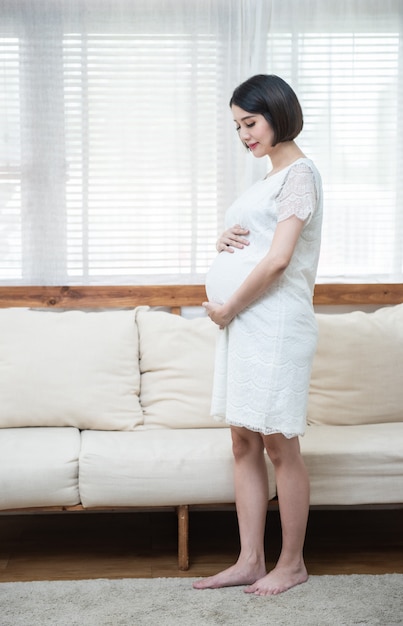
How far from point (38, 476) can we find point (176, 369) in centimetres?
68

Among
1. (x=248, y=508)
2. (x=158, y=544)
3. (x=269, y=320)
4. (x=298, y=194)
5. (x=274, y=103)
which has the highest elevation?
(x=274, y=103)

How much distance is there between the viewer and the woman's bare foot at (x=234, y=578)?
7.27 ft

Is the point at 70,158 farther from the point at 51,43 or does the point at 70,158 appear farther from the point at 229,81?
the point at 229,81

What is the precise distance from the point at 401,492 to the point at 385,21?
6.02 feet

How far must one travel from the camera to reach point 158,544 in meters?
2.67

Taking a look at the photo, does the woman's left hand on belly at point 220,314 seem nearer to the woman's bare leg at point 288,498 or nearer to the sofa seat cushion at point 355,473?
the woman's bare leg at point 288,498

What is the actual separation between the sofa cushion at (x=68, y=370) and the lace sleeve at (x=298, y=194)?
38.0 inches

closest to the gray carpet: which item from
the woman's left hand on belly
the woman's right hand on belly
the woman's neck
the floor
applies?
the floor

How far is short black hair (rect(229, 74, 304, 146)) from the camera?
211cm

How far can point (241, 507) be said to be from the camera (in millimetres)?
2266

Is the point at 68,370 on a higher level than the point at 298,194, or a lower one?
lower


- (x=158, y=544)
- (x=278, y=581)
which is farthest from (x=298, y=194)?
(x=158, y=544)

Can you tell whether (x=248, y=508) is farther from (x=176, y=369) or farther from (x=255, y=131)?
(x=255, y=131)

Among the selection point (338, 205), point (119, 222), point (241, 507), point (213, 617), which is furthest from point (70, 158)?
point (213, 617)
